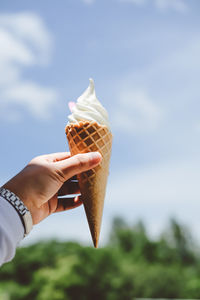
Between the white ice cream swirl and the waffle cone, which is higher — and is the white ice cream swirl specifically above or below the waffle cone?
above

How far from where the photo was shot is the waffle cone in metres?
A: 1.51

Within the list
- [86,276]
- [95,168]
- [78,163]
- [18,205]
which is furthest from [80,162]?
[86,276]

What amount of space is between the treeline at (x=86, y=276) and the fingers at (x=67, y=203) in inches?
560

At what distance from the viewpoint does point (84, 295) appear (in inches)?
612

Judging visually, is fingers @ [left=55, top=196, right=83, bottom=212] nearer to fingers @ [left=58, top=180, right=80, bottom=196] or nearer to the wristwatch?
fingers @ [left=58, top=180, right=80, bottom=196]

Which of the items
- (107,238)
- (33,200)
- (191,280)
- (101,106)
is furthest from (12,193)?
(107,238)

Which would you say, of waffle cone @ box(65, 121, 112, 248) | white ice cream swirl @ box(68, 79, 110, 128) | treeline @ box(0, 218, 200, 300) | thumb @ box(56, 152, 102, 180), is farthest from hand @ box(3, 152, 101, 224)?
treeline @ box(0, 218, 200, 300)

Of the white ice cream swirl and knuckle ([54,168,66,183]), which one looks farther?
the white ice cream swirl

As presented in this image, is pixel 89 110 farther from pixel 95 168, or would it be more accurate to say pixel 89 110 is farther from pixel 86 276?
pixel 86 276

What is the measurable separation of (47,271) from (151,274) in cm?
517

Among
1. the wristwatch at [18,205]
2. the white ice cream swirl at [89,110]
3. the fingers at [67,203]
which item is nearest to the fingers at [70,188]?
the fingers at [67,203]

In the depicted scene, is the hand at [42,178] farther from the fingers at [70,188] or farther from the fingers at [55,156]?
the fingers at [70,188]

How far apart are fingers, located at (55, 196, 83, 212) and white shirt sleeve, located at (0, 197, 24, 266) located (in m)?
0.61

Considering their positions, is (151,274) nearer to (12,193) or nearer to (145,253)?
(145,253)
